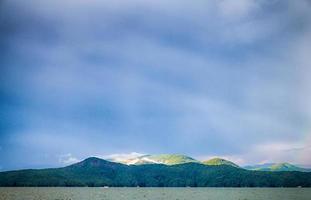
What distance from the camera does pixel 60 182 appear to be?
594 feet

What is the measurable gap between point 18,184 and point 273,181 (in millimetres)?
115186

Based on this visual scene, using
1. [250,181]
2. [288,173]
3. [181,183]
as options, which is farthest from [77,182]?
[288,173]

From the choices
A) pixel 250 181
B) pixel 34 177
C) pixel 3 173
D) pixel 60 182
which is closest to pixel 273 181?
pixel 250 181

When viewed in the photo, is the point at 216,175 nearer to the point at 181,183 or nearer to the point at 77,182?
the point at 181,183

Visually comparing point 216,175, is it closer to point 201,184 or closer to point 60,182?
point 201,184

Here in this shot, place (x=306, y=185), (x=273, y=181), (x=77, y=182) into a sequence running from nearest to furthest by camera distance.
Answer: (x=306, y=185), (x=273, y=181), (x=77, y=182)

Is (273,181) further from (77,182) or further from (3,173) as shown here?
(3,173)

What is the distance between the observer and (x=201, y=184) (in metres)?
196

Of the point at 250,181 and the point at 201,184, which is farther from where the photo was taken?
the point at 201,184

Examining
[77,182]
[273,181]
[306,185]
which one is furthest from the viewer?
[77,182]

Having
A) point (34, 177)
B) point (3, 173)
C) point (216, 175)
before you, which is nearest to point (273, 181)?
point (216, 175)

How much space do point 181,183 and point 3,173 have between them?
8946cm

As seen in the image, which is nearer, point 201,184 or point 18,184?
point 18,184

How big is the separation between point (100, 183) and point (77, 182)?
1389 cm
